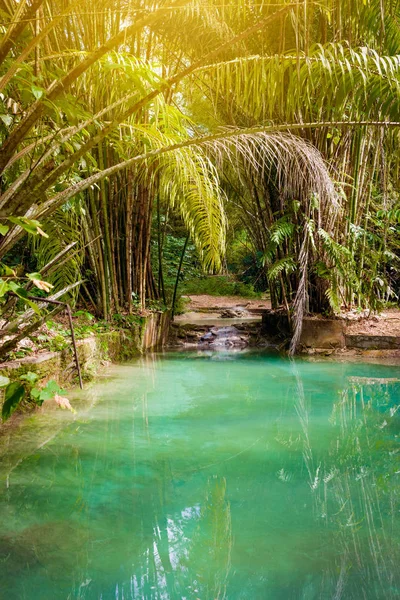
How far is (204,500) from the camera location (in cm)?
184

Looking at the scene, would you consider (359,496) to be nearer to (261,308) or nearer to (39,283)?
(39,283)

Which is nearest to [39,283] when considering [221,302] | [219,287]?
[221,302]

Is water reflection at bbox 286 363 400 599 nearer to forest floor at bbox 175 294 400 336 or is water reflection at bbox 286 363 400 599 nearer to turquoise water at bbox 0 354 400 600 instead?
turquoise water at bbox 0 354 400 600

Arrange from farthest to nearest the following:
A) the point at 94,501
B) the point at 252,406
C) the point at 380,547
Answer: the point at 252,406, the point at 94,501, the point at 380,547

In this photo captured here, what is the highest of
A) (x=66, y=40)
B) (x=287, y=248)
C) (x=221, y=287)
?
(x=66, y=40)

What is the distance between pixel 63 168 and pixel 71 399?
1843mm

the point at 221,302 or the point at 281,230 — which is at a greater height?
the point at 281,230

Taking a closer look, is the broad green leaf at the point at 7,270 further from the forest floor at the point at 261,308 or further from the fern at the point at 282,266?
the forest floor at the point at 261,308

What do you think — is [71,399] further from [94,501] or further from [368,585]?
[368,585]

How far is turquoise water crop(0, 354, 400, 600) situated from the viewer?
4.41ft

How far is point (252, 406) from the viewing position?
129 inches

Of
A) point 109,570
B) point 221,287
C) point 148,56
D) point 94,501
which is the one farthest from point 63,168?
point 221,287

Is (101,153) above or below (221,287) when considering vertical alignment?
above

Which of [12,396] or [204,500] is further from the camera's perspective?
[204,500]
